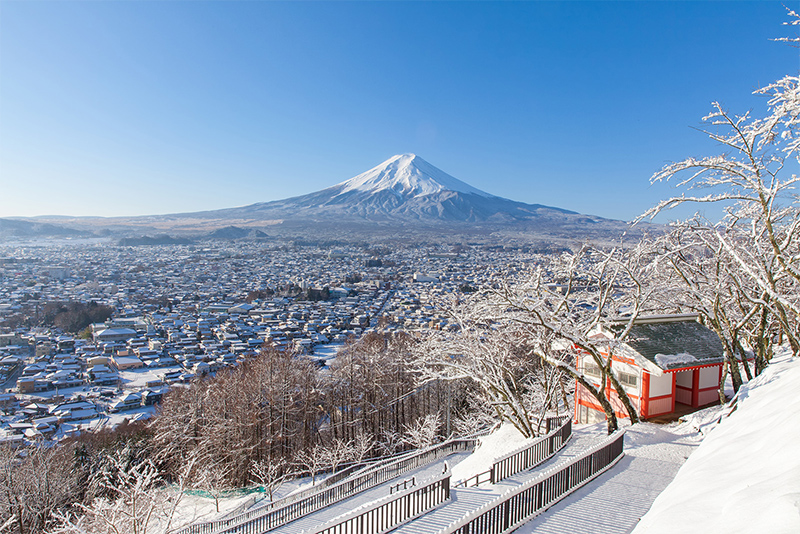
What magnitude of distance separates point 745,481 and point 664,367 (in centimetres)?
901

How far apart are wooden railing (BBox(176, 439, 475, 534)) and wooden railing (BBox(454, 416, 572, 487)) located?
4023 millimetres

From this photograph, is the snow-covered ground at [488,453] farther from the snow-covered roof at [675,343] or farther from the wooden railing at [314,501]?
the snow-covered roof at [675,343]

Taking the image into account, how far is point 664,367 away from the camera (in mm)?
11461

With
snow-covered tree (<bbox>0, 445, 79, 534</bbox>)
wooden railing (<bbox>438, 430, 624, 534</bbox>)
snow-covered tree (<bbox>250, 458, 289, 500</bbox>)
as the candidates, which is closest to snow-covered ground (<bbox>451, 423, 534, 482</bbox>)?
wooden railing (<bbox>438, 430, 624, 534</bbox>)

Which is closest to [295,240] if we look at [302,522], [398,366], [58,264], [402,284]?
[58,264]

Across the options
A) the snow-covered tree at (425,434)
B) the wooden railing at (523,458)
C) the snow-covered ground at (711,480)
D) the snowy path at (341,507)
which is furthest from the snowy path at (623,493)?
the snow-covered tree at (425,434)

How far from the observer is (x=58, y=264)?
103m

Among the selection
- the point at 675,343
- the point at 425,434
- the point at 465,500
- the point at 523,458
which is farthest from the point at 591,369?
the point at 425,434

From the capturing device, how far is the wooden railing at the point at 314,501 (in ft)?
34.6

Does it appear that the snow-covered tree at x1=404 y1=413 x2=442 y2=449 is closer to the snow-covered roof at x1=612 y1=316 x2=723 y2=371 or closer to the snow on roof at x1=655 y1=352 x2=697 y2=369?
the snow-covered roof at x1=612 y1=316 x2=723 y2=371

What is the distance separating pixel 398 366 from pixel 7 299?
236ft

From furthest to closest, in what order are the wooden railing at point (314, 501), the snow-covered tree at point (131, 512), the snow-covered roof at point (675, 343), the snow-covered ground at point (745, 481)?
the snow-covered roof at point (675, 343), the wooden railing at point (314, 501), the snow-covered tree at point (131, 512), the snow-covered ground at point (745, 481)

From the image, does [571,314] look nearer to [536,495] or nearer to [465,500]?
[465,500]

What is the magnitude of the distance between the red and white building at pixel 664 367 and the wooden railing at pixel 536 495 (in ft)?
12.6
